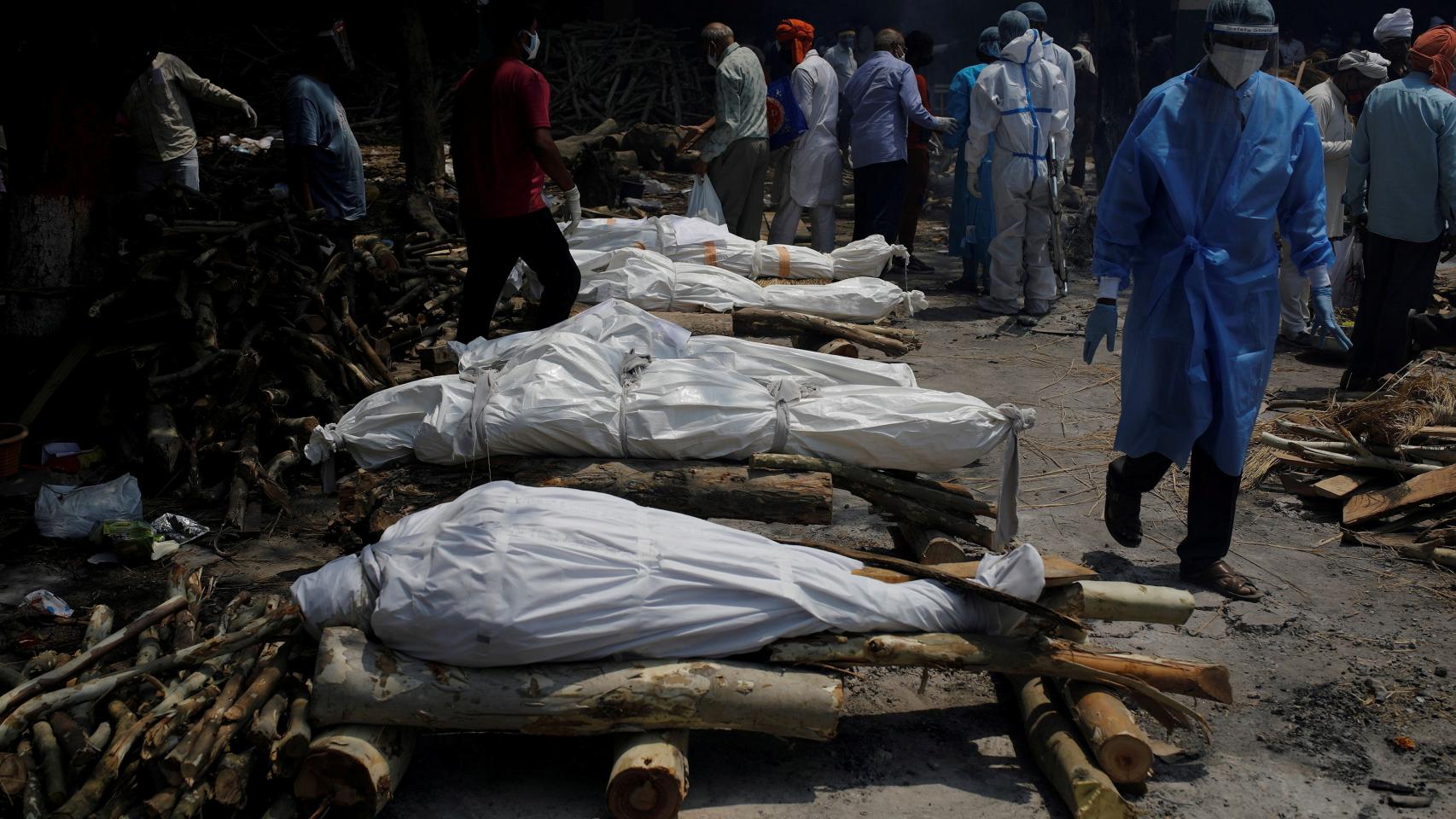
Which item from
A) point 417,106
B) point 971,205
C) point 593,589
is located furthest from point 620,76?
point 593,589

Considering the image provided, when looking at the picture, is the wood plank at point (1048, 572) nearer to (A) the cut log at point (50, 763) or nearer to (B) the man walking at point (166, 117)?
(A) the cut log at point (50, 763)

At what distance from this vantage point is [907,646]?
3.02m

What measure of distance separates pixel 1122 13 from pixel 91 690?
13305 millimetres

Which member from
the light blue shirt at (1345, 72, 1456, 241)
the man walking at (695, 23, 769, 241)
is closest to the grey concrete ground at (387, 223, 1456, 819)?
the light blue shirt at (1345, 72, 1456, 241)

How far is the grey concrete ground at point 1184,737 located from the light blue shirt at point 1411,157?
241 centimetres

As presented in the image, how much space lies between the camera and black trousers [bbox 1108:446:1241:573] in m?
4.09

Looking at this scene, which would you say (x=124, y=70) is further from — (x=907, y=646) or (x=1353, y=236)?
(x=1353, y=236)

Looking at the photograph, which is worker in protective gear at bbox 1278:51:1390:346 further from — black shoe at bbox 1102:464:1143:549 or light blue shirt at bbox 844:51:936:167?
black shoe at bbox 1102:464:1143:549

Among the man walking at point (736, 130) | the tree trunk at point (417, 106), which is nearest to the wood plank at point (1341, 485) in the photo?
the man walking at point (736, 130)

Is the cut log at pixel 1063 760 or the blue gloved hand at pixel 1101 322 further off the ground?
the blue gloved hand at pixel 1101 322

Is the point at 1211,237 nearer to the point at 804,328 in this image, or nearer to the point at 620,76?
the point at 804,328

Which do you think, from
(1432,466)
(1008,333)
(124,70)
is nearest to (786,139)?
(1008,333)

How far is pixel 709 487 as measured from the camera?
3.93 metres

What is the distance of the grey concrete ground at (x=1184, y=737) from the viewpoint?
2.94 metres
